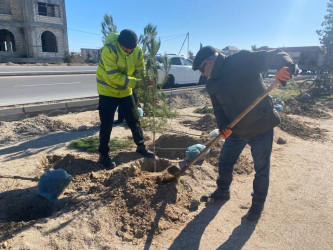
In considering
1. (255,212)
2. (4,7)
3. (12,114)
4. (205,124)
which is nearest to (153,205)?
(255,212)

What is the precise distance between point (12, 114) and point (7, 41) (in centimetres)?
2995

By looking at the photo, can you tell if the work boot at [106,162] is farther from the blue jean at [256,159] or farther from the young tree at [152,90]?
the blue jean at [256,159]

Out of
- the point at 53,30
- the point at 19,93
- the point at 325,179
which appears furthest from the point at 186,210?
the point at 53,30

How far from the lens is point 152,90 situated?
139 inches

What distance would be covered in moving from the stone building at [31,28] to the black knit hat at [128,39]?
2677 centimetres

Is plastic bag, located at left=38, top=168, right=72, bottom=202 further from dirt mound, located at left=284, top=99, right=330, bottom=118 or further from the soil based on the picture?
dirt mound, located at left=284, top=99, right=330, bottom=118

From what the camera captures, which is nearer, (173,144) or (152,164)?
(152,164)

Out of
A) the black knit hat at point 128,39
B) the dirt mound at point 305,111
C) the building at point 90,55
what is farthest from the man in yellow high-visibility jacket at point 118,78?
the building at point 90,55

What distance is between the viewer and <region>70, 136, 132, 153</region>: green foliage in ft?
15.6

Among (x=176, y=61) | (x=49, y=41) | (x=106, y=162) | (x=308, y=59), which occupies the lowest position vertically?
(x=106, y=162)

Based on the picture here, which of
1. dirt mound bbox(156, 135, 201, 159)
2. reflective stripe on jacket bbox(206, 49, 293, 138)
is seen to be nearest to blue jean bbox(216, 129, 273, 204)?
reflective stripe on jacket bbox(206, 49, 293, 138)

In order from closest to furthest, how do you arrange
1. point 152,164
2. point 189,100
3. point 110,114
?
point 110,114 < point 152,164 < point 189,100

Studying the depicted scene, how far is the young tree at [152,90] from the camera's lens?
3520mm

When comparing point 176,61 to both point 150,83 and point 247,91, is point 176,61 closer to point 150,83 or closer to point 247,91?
point 150,83
